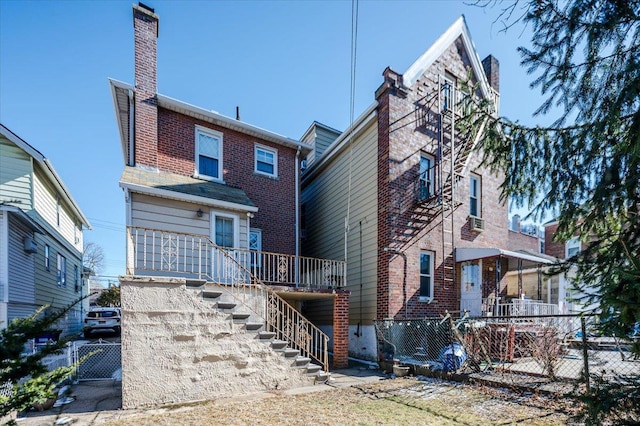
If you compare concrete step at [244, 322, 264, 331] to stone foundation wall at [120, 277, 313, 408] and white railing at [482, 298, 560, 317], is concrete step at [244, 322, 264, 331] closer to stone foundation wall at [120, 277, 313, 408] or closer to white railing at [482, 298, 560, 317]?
stone foundation wall at [120, 277, 313, 408]

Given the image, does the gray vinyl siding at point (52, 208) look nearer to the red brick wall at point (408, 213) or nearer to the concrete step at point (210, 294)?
the concrete step at point (210, 294)

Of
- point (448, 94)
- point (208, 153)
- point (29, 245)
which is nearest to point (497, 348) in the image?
point (448, 94)

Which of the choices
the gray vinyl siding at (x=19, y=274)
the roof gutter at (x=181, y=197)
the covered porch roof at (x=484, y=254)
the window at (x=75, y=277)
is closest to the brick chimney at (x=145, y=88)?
the roof gutter at (x=181, y=197)

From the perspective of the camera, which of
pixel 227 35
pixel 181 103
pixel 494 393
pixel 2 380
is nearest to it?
pixel 2 380

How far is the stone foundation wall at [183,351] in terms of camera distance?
577 cm

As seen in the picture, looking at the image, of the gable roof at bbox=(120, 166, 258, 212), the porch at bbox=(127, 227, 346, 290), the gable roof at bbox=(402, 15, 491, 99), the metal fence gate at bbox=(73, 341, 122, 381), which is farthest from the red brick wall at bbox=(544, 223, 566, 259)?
the metal fence gate at bbox=(73, 341, 122, 381)

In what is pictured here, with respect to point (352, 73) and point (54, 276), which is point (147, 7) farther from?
point (54, 276)

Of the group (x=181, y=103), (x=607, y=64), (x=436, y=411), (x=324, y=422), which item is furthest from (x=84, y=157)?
(x=607, y=64)

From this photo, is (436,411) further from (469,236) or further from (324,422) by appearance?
(469,236)

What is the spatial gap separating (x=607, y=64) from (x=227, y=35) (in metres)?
8.37

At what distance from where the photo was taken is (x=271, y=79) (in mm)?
10242

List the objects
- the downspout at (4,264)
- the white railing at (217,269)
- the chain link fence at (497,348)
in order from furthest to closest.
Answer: the downspout at (4,264) < the white railing at (217,269) < the chain link fence at (497,348)

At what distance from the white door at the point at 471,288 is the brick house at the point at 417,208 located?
0.03 m

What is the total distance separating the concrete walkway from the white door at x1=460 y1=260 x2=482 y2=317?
4493mm
